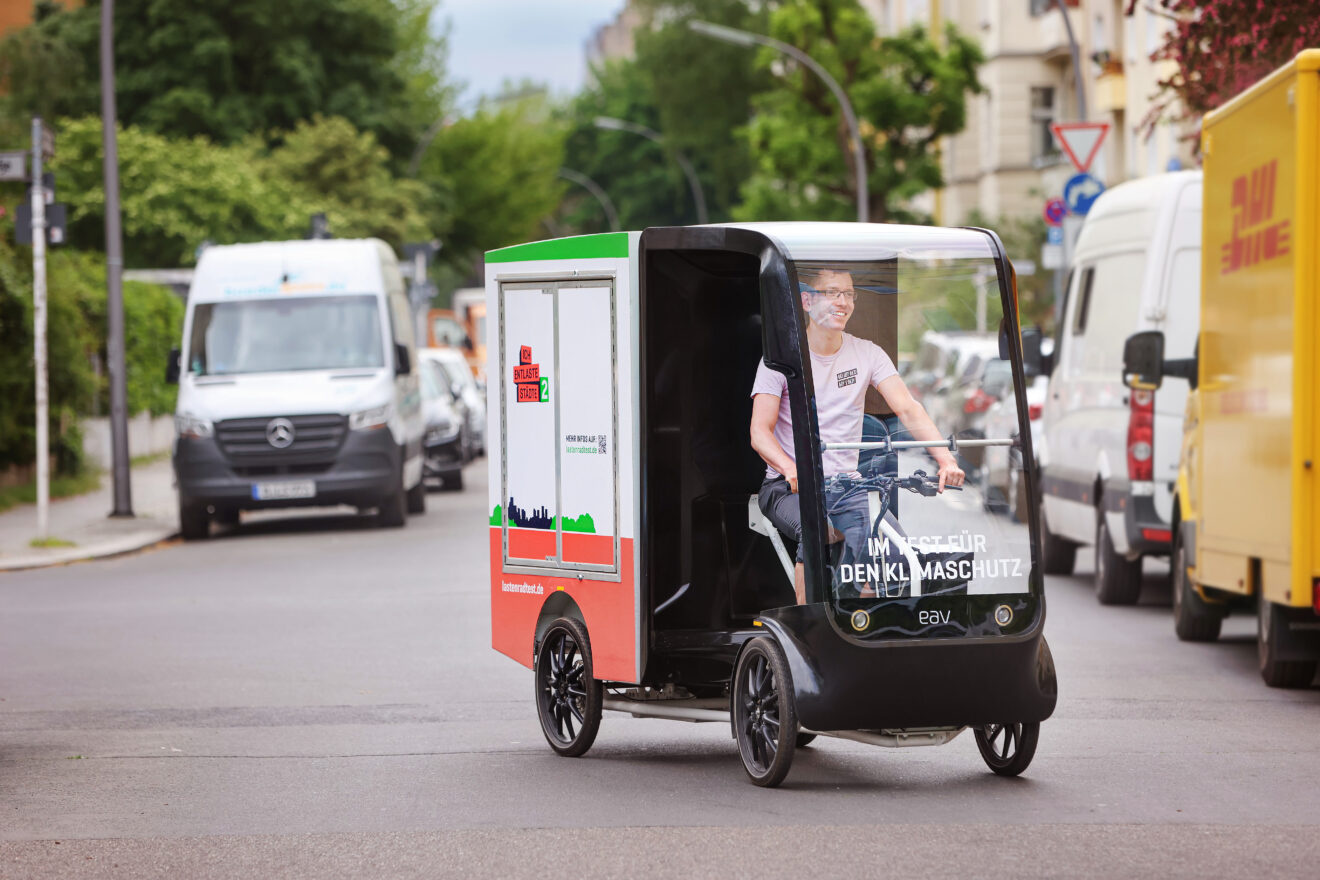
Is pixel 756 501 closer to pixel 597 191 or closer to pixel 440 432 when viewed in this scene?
pixel 440 432

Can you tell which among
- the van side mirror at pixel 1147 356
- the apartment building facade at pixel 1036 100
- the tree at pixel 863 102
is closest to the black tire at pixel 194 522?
the van side mirror at pixel 1147 356

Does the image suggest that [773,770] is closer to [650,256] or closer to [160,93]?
[650,256]

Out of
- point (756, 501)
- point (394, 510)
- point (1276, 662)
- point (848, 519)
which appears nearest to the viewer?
point (848, 519)

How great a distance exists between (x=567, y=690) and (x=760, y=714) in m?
1.18

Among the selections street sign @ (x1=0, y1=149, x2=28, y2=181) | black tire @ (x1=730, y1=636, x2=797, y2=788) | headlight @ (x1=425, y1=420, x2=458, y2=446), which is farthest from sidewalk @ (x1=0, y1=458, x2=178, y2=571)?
black tire @ (x1=730, y1=636, x2=797, y2=788)

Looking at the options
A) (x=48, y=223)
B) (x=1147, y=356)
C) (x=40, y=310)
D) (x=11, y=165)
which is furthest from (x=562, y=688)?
(x=48, y=223)

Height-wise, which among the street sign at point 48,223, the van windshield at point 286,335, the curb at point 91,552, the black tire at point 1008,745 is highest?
the street sign at point 48,223

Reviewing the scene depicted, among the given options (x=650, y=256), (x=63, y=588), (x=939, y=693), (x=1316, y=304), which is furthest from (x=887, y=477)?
(x=63, y=588)

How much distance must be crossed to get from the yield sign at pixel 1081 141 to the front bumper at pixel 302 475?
26.1ft

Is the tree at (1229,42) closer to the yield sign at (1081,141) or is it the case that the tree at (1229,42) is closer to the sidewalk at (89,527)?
the yield sign at (1081,141)

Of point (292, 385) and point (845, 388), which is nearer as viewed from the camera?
point (845, 388)

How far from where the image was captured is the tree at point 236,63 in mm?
51156

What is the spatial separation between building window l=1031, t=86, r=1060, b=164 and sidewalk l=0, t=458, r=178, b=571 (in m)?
34.3

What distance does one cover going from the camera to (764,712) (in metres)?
7.74
